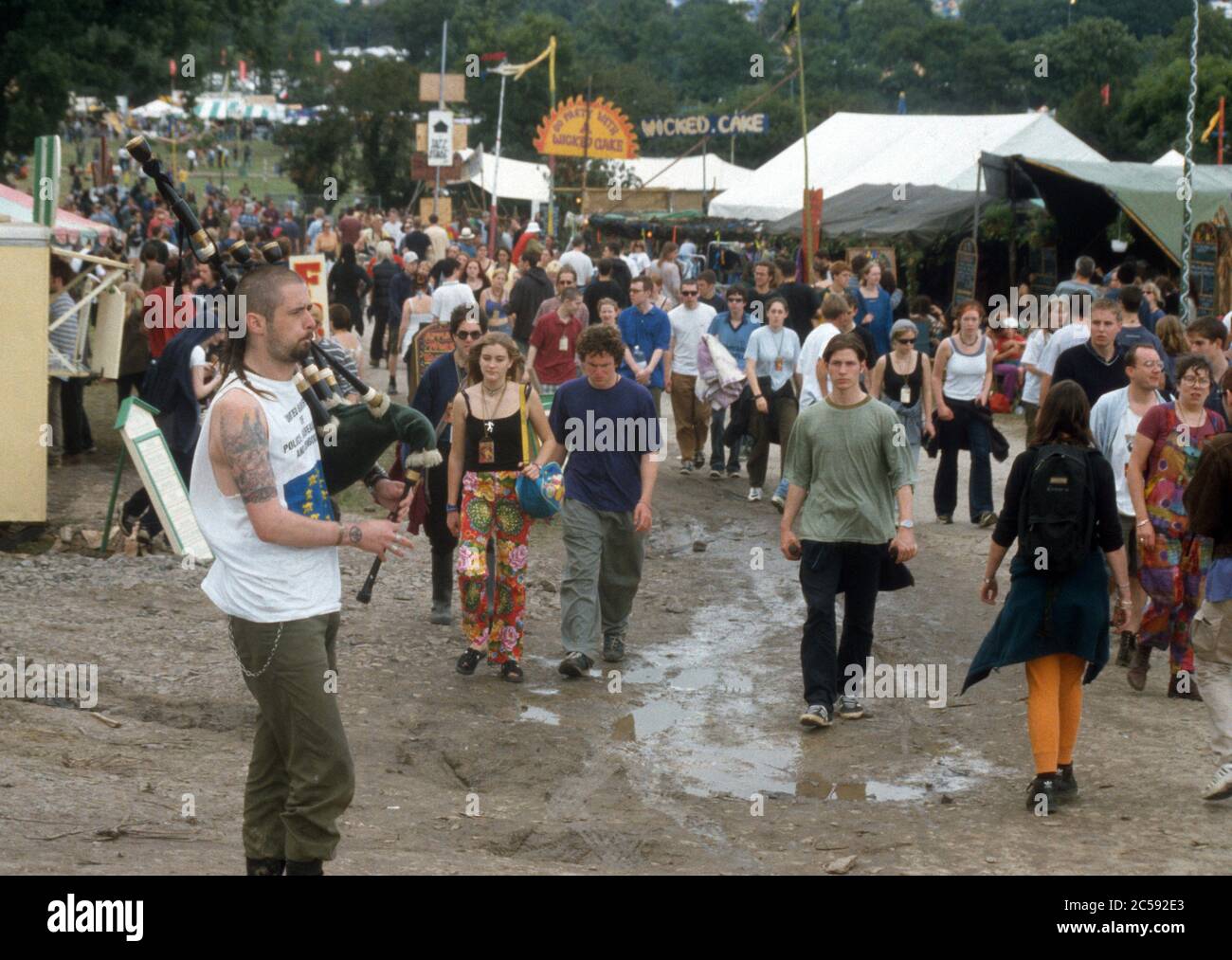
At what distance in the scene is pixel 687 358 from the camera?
1595 centimetres

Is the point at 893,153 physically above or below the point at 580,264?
above

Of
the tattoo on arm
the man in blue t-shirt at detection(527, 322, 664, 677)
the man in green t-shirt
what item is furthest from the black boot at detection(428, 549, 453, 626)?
the tattoo on arm

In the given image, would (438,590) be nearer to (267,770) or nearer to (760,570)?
(760,570)

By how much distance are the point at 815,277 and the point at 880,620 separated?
11.1 meters

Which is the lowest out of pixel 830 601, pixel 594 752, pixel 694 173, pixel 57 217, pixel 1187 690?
pixel 594 752

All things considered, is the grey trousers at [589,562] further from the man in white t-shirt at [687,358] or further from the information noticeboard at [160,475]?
the man in white t-shirt at [687,358]

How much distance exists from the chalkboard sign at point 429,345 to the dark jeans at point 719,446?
3283 millimetres

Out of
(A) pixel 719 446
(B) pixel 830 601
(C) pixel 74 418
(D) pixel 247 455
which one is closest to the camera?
(D) pixel 247 455

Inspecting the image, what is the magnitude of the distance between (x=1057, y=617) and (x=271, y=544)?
356cm

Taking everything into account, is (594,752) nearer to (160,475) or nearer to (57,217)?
(160,475)

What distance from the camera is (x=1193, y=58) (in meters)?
15.2

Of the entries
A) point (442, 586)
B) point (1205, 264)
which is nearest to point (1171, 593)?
point (442, 586)

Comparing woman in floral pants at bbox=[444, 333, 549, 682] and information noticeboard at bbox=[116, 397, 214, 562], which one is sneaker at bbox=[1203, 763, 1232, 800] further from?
information noticeboard at bbox=[116, 397, 214, 562]

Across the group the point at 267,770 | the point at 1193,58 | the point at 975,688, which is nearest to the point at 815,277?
the point at 1193,58
